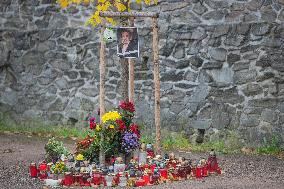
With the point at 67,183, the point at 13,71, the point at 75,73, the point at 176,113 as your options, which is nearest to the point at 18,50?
the point at 13,71

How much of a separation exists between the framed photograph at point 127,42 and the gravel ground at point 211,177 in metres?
1.87

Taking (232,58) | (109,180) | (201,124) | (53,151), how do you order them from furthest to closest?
(201,124) < (232,58) < (53,151) < (109,180)

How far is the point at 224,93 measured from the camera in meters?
10.6

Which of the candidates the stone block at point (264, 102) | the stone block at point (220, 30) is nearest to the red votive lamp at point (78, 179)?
the stone block at point (264, 102)

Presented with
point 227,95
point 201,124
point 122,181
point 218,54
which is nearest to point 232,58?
point 218,54

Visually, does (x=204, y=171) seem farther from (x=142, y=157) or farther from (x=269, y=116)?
(x=269, y=116)

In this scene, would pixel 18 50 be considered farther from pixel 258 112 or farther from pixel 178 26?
pixel 258 112

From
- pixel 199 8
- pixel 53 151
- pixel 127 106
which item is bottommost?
pixel 53 151

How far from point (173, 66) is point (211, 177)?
11.5 ft

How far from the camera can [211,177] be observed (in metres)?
7.88

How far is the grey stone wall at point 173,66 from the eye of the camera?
33.9 feet

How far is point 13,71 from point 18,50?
426mm

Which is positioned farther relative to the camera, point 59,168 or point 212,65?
point 212,65

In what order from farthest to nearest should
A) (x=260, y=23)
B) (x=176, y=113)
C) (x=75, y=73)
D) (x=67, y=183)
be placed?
(x=75, y=73) < (x=176, y=113) < (x=260, y=23) < (x=67, y=183)
